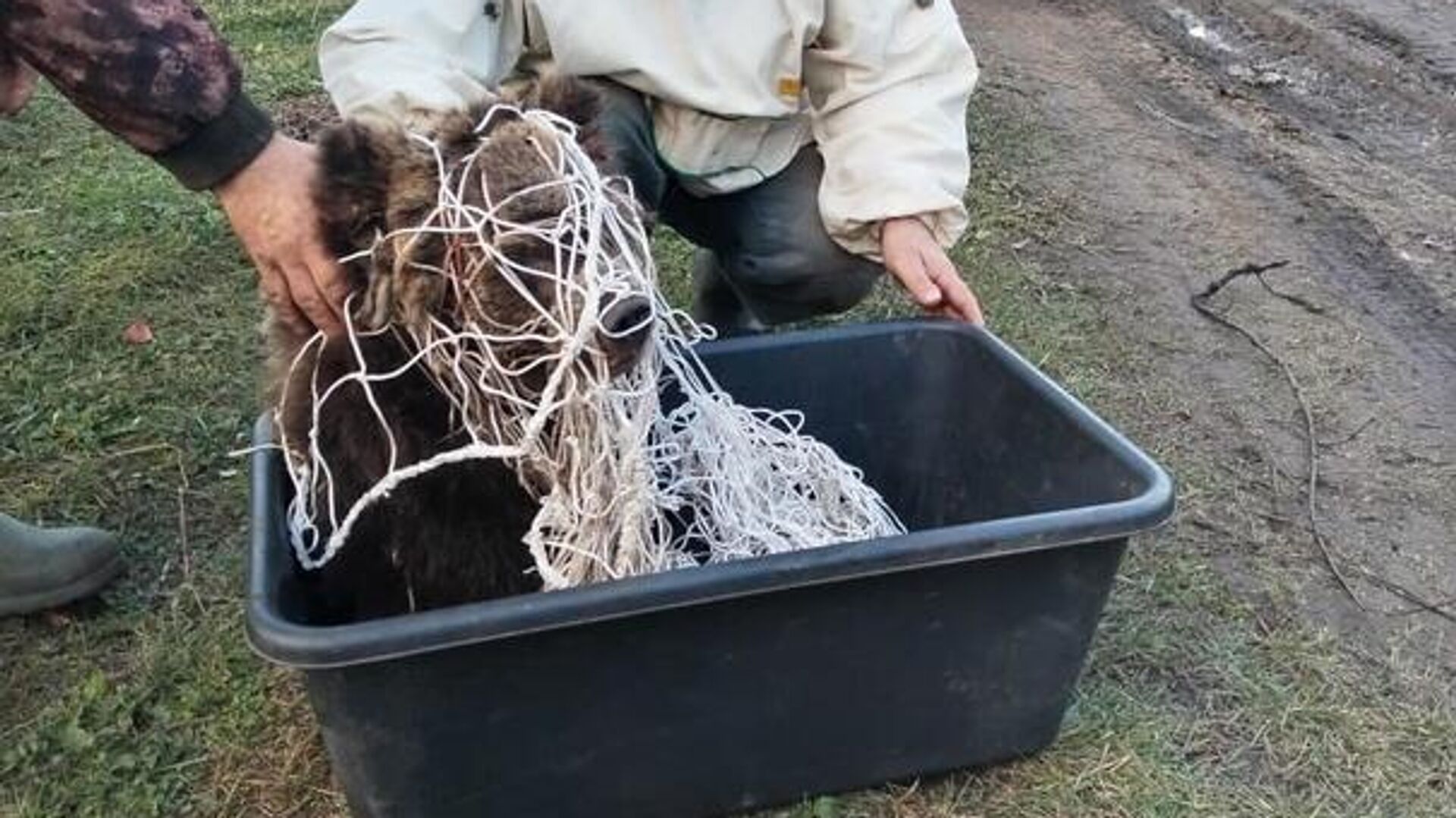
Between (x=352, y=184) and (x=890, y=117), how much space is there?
95 centimetres

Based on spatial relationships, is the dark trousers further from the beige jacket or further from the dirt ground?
the dirt ground

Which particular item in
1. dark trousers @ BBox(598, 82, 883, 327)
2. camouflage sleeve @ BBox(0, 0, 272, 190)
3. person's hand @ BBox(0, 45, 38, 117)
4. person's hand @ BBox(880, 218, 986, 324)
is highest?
camouflage sleeve @ BBox(0, 0, 272, 190)

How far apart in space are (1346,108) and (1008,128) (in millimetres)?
1123

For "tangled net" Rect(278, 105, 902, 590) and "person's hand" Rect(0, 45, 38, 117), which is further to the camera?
"person's hand" Rect(0, 45, 38, 117)

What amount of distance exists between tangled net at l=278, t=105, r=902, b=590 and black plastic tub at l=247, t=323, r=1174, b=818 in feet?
0.50

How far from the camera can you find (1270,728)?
2.19 meters

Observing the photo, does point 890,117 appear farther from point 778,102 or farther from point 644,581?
point 644,581

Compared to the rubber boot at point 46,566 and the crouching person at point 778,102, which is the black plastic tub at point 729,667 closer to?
the crouching person at point 778,102

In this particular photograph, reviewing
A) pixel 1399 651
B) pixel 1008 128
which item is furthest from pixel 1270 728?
pixel 1008 128

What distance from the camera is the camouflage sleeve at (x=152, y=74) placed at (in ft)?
5.71

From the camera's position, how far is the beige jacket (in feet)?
7.79

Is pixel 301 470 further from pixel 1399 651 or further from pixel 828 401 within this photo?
pixel 1399 651

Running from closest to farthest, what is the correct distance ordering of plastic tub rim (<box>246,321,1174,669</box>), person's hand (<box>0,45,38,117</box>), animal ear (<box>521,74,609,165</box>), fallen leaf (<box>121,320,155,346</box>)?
plastic tub rim (<box>246,321,1174,669</box>) < animal ear (<box>521,74,609,165</box>) < person's hand (<box>0,45,38,117</box>) < fallen leaf (<box>121,320,155,346</box>)

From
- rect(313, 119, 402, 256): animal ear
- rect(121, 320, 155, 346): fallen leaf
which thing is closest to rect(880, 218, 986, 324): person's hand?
rect(313, 119, 402, 256): animal ear
